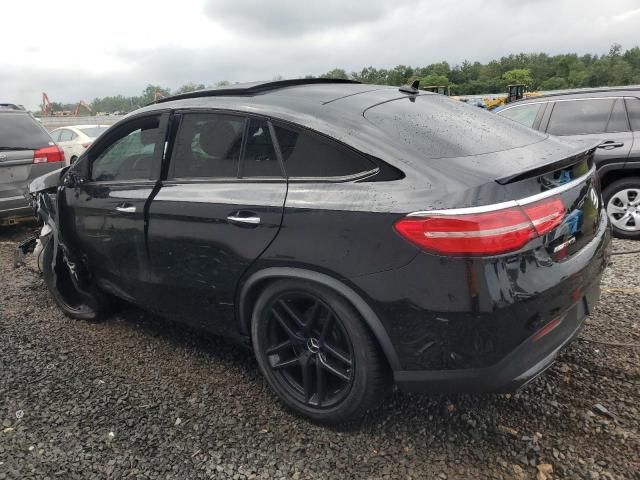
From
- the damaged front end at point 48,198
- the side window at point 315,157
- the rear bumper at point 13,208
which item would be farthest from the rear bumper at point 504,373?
the rear bumper at point 13,208

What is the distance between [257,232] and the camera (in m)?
2.38

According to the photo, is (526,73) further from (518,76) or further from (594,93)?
(594,93)

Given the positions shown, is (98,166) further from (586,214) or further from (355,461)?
(586,214)

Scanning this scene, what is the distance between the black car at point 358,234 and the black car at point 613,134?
11.5 ft

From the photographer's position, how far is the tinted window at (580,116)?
5.74 metres

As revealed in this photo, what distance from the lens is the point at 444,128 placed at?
2.45 metres

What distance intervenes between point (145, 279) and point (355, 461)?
165 centimetres

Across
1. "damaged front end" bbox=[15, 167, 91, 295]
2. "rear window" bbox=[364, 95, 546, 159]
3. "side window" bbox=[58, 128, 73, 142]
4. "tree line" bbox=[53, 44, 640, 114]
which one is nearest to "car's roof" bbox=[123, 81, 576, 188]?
"rear window" bbox=[364, 95, 546, 159]

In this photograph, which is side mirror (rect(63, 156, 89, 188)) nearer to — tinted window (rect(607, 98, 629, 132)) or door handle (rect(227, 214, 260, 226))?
door handle (rect(227, 214, 260, 226))

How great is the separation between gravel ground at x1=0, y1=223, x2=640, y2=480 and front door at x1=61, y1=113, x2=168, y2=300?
590 millimetres

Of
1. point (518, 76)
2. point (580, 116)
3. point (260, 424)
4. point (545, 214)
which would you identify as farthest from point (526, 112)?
point (518, 76)

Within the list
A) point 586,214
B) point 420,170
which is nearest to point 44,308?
point 420,170

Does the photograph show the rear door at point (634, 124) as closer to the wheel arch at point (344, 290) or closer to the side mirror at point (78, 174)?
the wheel arch at point (344, 290)

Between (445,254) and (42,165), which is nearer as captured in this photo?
(445,254)
